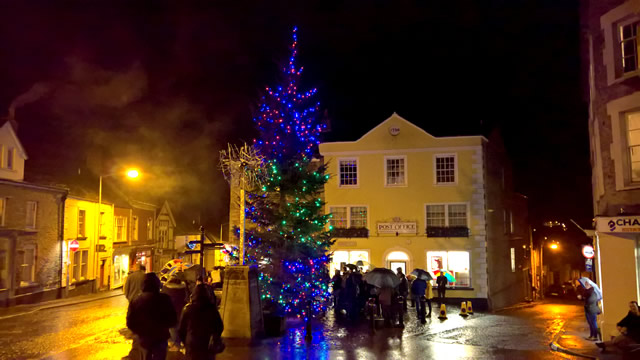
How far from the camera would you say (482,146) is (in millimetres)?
26703

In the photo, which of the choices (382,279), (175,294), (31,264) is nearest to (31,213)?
(31,264)

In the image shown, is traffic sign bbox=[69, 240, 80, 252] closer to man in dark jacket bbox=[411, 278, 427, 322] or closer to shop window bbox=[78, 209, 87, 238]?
shop window bbox=[78, 209, 87, 238]

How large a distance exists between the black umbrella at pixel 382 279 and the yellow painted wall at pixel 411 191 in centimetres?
1007

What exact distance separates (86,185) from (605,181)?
30.8 meters

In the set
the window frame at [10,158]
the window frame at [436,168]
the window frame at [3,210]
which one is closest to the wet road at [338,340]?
the window frame at [3,210]

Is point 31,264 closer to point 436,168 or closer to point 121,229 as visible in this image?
point 121,229

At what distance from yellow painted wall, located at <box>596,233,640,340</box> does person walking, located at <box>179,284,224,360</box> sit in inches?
421

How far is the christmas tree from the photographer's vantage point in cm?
1631

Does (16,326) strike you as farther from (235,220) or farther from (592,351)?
(592,351)

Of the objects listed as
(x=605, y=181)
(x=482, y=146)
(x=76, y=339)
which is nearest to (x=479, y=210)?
(x=482, y=146)

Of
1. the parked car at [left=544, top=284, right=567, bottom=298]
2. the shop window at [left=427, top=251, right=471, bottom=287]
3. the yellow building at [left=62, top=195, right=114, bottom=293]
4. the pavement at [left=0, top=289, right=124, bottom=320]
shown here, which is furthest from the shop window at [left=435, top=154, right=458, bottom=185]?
the parked car at [left=544, top=284, right=567, bottom=298]

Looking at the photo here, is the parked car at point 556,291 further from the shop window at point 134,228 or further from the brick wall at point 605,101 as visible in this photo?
the shop window at point 134,228

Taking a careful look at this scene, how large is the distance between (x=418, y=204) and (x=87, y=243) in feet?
67.4

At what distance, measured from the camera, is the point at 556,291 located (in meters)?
49.3
